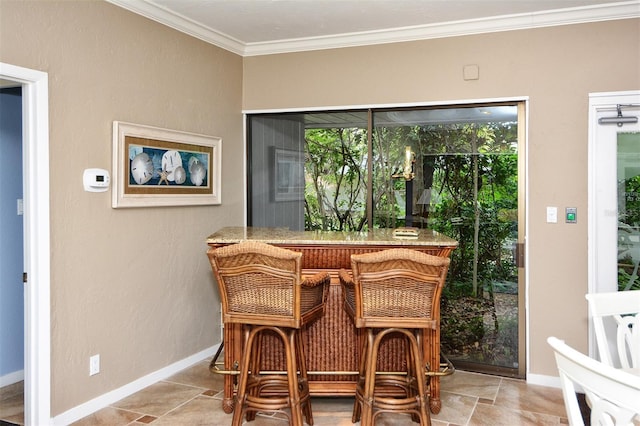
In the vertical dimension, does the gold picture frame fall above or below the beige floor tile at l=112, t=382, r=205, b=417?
above

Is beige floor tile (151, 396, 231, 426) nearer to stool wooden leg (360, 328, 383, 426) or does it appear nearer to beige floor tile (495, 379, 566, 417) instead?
stool wooden leg (360, 328, 383, 426)

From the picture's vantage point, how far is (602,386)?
127 cm

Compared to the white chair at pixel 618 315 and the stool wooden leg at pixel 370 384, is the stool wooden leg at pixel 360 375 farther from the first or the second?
the white chair at pixel 618 315

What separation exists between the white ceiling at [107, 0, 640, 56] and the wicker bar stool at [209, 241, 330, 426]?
1931 millimetres

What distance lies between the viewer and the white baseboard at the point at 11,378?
146 inches

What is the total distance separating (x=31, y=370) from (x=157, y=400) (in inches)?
35.4

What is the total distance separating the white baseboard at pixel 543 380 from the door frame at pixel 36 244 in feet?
11.0

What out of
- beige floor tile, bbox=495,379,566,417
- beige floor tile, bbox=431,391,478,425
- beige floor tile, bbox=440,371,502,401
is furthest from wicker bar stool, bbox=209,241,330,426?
beige floor tile, bbox=495,379,566,417

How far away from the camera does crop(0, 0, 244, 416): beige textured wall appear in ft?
9.90

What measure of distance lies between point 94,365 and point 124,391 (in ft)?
1.21

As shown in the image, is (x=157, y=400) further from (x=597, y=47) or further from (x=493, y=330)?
(x=597, y=47)

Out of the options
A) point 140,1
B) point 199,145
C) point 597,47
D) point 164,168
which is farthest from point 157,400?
point 597,47

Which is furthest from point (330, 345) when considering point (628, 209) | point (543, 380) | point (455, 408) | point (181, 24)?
point (181, 24)

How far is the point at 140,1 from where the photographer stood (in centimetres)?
353
